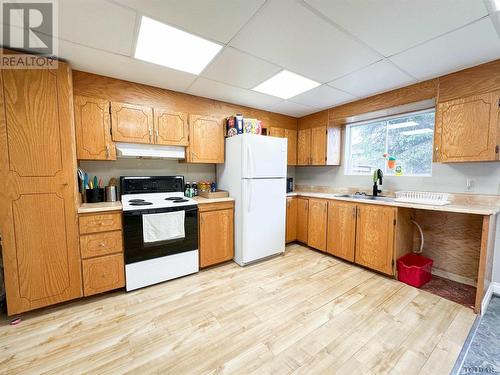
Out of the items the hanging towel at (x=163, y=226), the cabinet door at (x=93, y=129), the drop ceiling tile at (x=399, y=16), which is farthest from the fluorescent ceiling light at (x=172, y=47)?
the hanging towel at (x=163, y=226)

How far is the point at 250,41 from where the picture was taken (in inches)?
66.3

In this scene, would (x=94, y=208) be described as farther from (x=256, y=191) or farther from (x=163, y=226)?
(x=256, y=191)

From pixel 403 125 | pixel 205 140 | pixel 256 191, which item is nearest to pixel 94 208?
pixel 205 140

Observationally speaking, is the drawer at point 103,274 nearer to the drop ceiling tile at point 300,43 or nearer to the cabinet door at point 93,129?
the cabinet door at point 93,129

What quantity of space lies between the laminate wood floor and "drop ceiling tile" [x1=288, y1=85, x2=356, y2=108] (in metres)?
2.37

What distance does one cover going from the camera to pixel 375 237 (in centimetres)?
257

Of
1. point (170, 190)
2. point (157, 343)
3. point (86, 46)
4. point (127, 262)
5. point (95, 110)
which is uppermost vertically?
point (86, 46)

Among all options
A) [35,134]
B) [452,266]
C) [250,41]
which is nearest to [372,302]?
[452,266]

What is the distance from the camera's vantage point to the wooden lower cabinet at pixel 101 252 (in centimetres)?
201

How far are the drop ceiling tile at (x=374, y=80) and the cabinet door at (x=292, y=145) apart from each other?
50.2 inches

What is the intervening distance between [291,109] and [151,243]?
114 inches

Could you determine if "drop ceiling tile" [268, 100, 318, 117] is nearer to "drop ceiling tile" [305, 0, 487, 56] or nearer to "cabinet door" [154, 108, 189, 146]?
"cabinet door" [154, 108, 189, 146]

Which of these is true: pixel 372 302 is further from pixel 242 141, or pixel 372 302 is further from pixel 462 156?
pixel 242 141

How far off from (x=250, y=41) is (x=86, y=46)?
54.1 inches
